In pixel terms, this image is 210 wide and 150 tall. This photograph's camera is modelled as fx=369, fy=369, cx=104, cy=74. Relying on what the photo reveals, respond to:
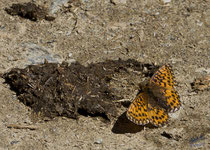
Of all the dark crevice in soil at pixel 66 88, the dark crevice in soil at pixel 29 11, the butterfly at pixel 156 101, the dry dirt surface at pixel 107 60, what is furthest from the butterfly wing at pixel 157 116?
the dark crevice in soil at pixel 29 11

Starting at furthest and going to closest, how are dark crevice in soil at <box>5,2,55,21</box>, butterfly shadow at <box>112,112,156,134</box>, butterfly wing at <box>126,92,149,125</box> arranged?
1. dark crevice in soil at <box>5,2,55,21</box>
2. butterfly shadow at <box>112,112,156,134</box>
3. butterfly wing at <box>126,92,149,125</box>

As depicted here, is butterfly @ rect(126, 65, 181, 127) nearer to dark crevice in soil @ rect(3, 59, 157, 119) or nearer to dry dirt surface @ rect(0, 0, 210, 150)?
dry dirt surface @ rect(0, 0, 210, 150)

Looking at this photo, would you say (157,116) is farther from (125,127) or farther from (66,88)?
(66,88)

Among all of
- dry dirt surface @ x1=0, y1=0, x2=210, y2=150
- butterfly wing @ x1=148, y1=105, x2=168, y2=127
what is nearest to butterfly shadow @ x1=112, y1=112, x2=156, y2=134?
dry dirt surface @ x1=0, y1=0, x2=210, y2=150

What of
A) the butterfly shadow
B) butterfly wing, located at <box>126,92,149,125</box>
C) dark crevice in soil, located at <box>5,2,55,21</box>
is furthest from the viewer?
dark crevice in soil, located at <box>5,2,55,21</box>

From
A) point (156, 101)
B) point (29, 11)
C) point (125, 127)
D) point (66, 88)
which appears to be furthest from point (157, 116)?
point (29, 11)

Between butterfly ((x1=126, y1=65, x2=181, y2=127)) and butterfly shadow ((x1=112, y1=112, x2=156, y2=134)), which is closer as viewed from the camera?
butterfly ((x1=126, y1=65, x2=181, y2=127))
